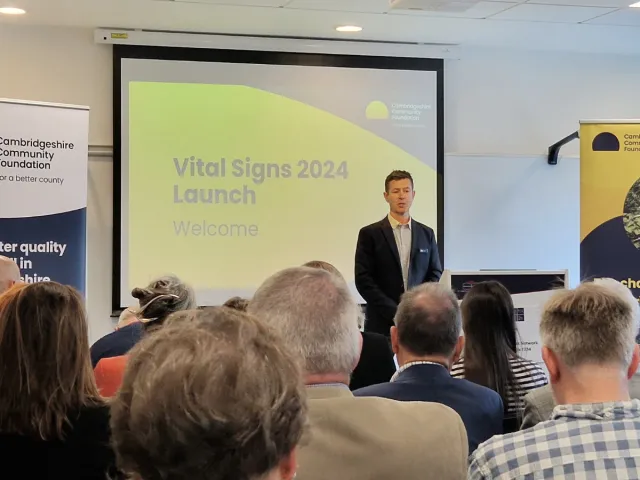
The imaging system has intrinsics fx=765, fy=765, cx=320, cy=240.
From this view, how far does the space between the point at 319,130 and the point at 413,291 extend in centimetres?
399

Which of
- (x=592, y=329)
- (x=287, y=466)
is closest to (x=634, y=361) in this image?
(x=592, y=329)

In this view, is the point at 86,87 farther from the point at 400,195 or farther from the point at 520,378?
the point at 520,378

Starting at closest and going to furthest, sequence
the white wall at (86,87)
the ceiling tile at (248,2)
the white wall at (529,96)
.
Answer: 1. the ceiling tile at (248,2)
2. the white wall at (86,87)
3. the white wall at (529,96)

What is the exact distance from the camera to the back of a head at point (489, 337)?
2.78 m

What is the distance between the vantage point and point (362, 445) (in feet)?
4.83

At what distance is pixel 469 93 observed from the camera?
6695 mm

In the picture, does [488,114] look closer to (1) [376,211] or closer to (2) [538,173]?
(2) [538,173]

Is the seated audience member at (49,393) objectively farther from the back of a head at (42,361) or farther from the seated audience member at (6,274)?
the seated audience member at (6,274)

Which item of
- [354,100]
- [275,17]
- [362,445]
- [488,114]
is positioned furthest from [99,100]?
[362,445]

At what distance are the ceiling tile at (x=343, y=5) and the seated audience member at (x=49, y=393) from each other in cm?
373

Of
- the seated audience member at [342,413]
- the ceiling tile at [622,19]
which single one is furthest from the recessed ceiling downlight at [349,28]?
the seated audience member at [342,413]

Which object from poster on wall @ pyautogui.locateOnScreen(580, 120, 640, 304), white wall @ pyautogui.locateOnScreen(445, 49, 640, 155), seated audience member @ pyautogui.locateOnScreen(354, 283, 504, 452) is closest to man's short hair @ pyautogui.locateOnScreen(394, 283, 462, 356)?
Result: seated audience member @ pyautogui.locateOnScreen(354, 283, 504, 452)

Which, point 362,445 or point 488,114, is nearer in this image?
point 362,445

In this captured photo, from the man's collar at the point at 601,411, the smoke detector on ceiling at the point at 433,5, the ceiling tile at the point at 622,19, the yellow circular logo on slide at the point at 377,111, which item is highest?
the ceiling tile at the point at 622,19
